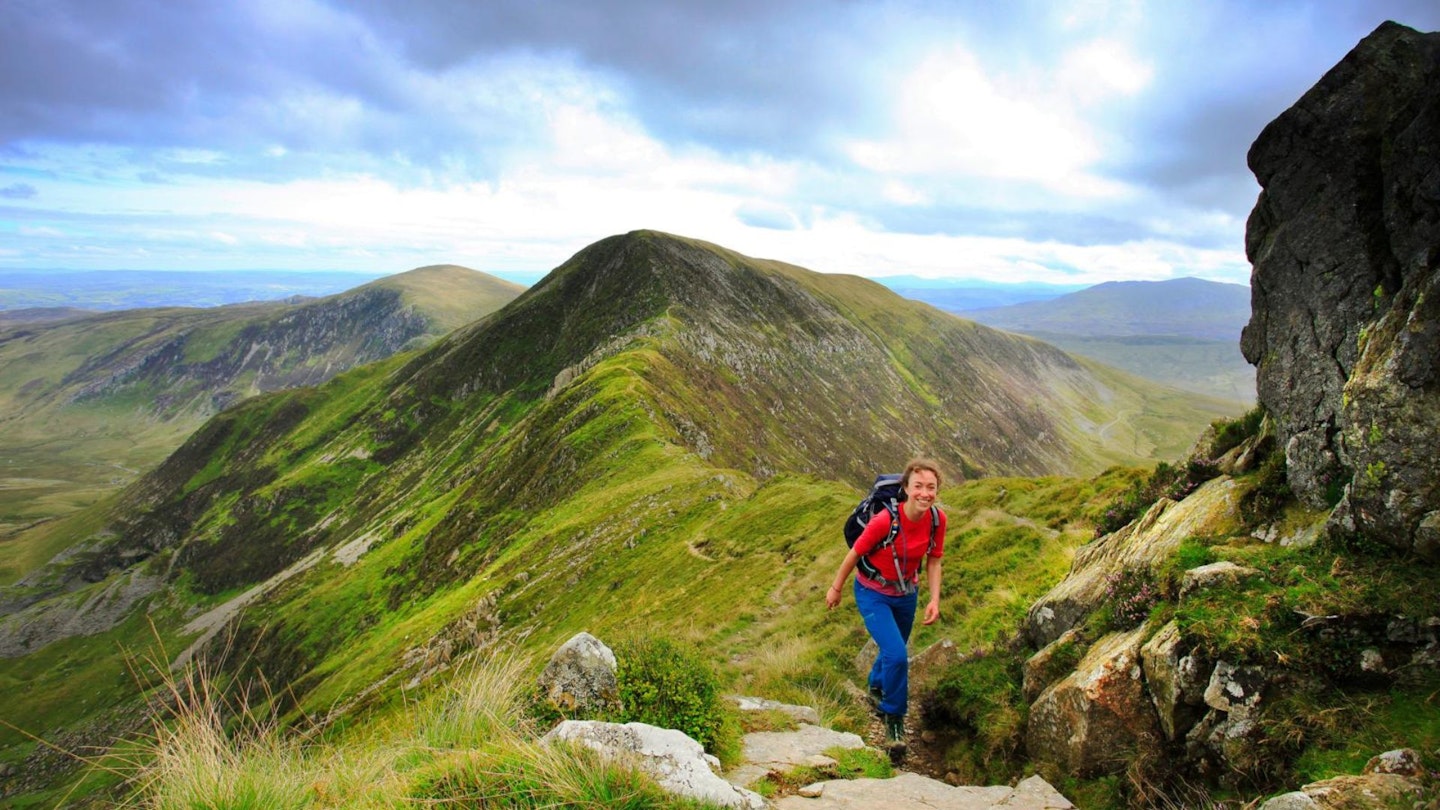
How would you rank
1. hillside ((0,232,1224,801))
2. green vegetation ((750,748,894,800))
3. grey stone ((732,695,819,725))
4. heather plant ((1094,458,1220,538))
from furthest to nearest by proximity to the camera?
hillside ((0,232,1224,801)) → heather plant ((1094,458,1220,538)) → grey stone ((732,695,819,725)) → green vegetation ((750,748,894,800))

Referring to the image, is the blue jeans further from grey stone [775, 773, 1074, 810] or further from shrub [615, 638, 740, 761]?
shrub [615, 638, 740, 761]

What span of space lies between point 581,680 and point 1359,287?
12.3 m

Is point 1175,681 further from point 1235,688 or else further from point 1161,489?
point 1161,489

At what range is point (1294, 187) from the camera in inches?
422

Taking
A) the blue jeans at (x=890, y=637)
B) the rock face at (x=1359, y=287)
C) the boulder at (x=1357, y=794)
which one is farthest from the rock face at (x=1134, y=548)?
the boulder at (x=1357, y=794)

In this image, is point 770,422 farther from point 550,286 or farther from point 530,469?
point 550,286

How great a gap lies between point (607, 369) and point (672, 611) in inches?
2343

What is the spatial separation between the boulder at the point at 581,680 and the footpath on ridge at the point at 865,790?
6.30ft

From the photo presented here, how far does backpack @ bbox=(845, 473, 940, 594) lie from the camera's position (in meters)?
10.3

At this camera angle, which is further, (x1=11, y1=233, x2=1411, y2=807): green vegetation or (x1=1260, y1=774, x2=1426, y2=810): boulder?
(x1=11, y1=233, x2=1411, y2=807): green vegetation

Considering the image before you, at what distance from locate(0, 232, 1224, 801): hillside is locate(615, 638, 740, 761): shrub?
5.00 feet

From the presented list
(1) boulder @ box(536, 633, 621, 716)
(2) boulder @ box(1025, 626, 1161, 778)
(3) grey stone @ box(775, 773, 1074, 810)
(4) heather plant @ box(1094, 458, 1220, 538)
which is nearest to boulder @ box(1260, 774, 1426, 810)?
(2) boulder @ box(1025, 626, 1161, 778)

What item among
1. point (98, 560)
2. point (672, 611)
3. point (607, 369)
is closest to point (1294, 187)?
point (672, 611)

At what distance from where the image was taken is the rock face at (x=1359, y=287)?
7340 mm
